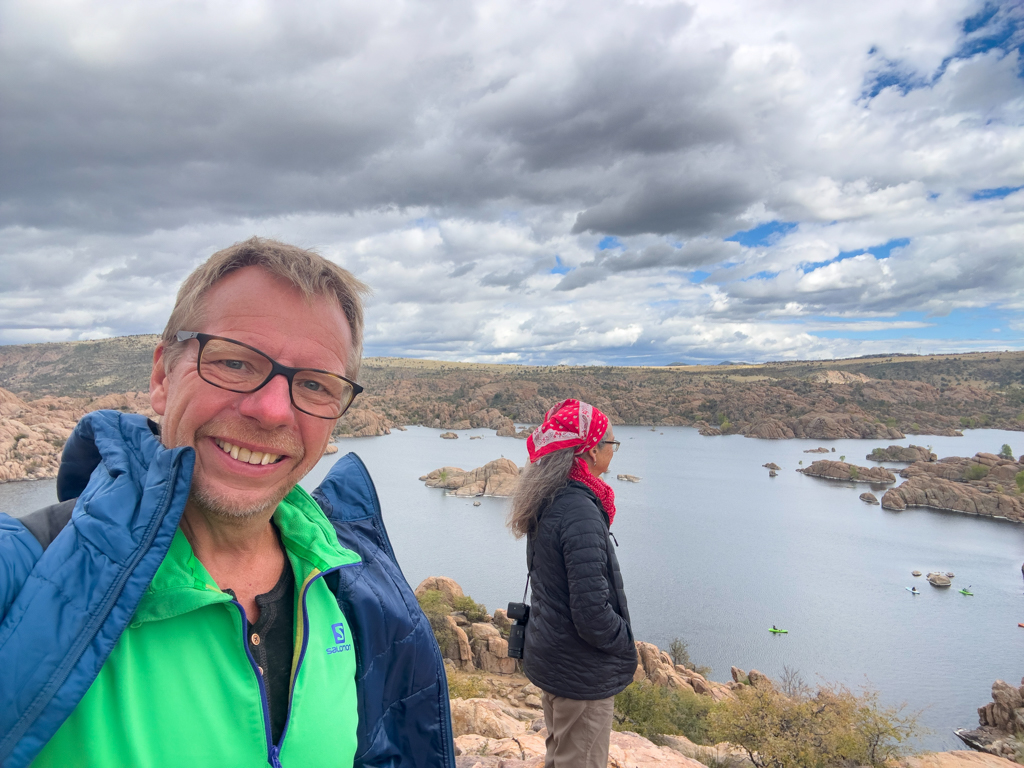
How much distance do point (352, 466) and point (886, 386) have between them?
333ft

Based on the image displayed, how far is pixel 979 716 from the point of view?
12.9 metres

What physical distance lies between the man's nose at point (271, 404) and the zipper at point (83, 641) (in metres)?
0.22

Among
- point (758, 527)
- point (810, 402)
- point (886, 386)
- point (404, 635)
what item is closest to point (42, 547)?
point (404, 635)

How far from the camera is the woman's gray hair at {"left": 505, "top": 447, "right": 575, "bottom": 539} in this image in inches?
108

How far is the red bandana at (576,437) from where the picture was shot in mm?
2811

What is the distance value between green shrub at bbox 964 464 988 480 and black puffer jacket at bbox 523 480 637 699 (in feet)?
164

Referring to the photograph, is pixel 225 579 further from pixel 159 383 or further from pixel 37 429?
pixel 37 429

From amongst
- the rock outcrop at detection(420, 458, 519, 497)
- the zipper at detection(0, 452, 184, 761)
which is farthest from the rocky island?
the zipper at detection(0, 452, 184, 761)

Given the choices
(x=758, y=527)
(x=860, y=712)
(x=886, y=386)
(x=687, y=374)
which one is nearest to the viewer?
(x=860, y=712)

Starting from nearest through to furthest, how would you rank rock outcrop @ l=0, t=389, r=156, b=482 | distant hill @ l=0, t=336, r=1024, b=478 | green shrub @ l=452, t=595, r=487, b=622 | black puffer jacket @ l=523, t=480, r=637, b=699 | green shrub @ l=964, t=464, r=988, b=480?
1. black puffer jacket @ l=523, t=480, r=637, b=699
2. green shrub @ l=452, t=595, r=487, b=622
3. rock outcrop @ l=0, t=389, r=156, b=482
4. green shrub @ l=964, t=464, r=988, b=480
5. distant hill @ l=0, t=336, r=1024, b=478

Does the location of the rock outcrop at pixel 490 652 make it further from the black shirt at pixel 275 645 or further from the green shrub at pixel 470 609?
the black shirt at pixel 275 645

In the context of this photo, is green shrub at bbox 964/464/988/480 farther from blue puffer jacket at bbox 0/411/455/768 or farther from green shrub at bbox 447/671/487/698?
blue puffer jacket at bbox 0/411/455/768

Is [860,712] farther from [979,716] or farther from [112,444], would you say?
[112,444]

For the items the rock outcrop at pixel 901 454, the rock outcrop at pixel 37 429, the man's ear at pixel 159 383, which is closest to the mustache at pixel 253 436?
the man's ear at pixel 159 383
